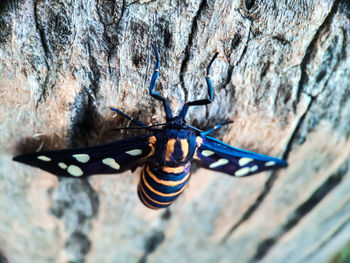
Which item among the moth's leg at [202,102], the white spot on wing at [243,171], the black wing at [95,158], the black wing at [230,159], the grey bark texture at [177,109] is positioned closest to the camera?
the grey bark texture at [177,109]

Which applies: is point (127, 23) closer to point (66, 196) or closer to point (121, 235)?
point (66, 196)

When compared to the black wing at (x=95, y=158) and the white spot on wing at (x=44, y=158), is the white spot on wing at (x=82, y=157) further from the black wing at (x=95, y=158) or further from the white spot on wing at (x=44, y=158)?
the white spot on wing at (x=44, y=158)

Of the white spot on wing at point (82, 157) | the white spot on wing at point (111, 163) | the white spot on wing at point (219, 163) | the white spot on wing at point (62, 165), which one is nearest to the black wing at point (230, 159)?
the white spot on wing at point (219, 163)

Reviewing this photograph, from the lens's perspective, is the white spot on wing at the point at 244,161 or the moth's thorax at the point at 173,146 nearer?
the moth's thorax at the point at 173,146

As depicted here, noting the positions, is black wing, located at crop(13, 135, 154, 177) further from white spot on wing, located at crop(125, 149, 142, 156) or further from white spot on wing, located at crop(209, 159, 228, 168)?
white spot on wing, located at crop(209, 159, 228, 168)

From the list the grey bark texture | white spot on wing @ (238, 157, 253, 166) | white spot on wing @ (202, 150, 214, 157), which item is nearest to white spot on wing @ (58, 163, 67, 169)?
the grey bark texture

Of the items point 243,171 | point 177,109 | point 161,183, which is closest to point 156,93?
point 177,109

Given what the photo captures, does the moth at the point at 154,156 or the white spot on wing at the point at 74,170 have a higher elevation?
the moth at the point at 154,156
